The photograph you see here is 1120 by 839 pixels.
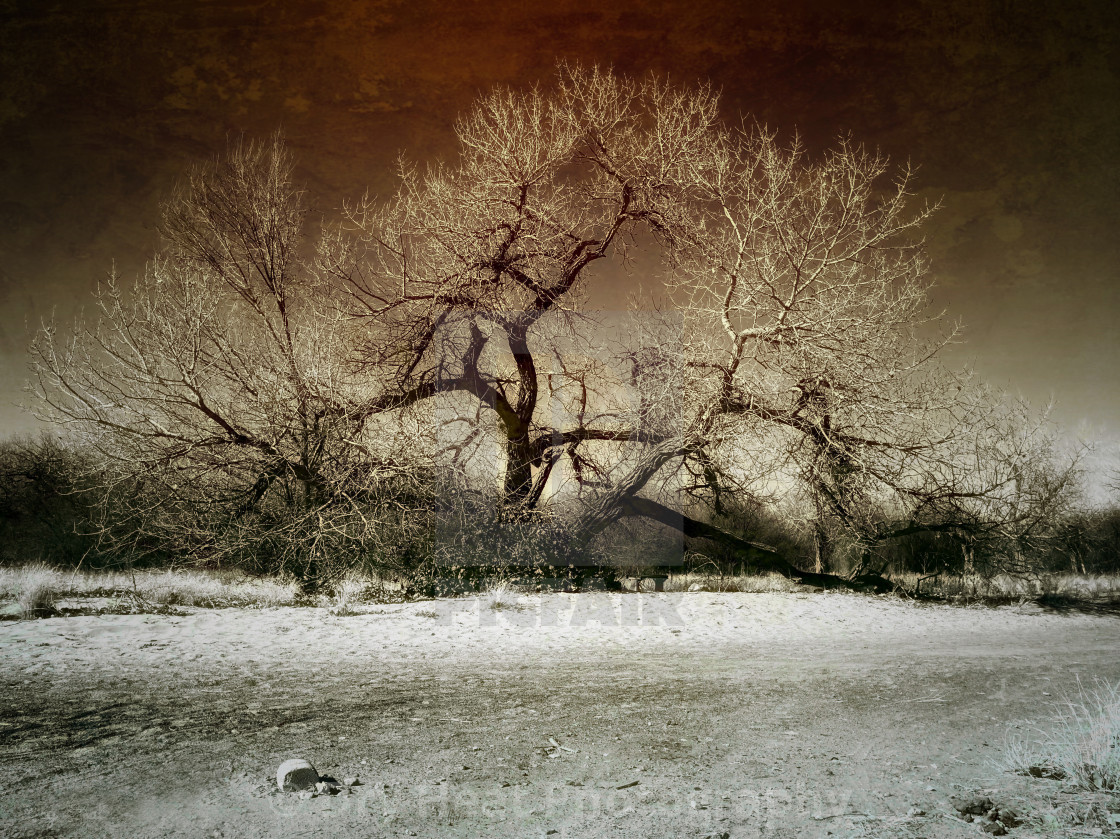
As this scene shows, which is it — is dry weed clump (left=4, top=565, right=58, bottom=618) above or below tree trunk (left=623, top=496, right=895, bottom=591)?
below

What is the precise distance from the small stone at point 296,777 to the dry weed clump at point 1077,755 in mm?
3489

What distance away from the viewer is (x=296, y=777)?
3318 millimetres

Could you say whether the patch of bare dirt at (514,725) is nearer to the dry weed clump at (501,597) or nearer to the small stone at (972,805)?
the small stone at (972,805)

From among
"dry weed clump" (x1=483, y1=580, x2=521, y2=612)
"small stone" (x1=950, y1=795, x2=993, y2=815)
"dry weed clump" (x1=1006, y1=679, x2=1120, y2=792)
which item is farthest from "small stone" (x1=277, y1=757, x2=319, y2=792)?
"dry weed clump" (x1=483, y1=580, x2=521, y2=612)

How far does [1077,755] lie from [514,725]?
3.04 meters

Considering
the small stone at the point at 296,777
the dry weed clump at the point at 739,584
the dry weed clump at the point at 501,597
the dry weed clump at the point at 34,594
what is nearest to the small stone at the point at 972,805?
the small stone at the point at 296,777

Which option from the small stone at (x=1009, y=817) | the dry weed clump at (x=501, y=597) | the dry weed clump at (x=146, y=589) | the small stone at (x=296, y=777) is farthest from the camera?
the dry weed clump at (x=501, y=597)

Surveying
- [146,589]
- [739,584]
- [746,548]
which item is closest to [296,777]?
[146,589]

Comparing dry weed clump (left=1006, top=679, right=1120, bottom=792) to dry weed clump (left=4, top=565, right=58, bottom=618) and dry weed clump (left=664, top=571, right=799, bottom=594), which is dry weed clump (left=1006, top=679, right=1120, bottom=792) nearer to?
dry weed clump (left=664, top=571, right=799, bottom=594)

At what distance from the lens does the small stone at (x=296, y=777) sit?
10.8 feet

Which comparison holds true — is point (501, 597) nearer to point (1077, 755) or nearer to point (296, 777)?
point (296, 777)

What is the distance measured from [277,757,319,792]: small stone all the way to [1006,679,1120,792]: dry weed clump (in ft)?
11.4

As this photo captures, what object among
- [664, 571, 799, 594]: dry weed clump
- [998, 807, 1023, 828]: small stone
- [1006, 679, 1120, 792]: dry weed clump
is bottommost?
[998, 807, 1023, 828]: small stone

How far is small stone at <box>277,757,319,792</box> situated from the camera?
3.30 metres
